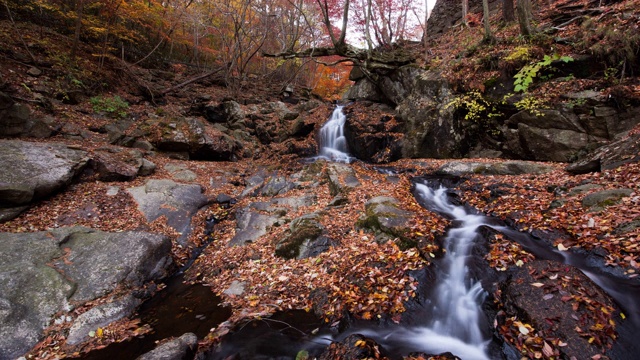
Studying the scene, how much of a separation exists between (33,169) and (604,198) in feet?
42.0

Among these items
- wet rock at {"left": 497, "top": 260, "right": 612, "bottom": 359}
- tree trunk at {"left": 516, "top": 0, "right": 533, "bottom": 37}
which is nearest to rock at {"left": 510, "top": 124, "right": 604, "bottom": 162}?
tree trunk at {"left": 516, "top": 0, "right": 533, "bottom": 37}

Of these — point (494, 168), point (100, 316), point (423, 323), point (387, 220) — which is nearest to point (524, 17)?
point (494, 168)

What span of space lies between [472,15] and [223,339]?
20.1 metres

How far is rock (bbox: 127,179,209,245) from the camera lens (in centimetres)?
777

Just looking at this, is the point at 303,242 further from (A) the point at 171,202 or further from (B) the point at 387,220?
(A) the point at 171,202

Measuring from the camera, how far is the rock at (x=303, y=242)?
614 cm

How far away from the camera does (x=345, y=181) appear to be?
9.43 m

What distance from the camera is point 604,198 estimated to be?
16.5ft

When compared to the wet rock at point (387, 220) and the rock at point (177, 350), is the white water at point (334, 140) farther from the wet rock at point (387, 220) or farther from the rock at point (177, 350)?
the rock at point (177, 350)

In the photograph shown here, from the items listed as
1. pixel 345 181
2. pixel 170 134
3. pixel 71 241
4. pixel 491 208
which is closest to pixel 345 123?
pixel 345 181

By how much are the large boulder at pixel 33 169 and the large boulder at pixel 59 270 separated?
137cm

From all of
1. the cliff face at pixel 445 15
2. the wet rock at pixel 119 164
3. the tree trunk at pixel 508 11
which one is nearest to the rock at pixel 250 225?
the wet rock at pixel 119 164

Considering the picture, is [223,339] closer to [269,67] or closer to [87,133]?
[87,133]

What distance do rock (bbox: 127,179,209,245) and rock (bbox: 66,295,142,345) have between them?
7.57ft
